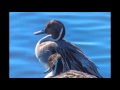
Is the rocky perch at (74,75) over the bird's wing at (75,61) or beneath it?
beneath

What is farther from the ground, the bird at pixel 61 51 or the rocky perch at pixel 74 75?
the bird at pixel 61 51

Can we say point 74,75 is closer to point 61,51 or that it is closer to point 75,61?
point 75,61

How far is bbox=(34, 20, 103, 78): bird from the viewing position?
8.80 ft

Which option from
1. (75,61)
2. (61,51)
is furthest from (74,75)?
(61,51)

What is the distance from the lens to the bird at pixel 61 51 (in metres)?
2.68

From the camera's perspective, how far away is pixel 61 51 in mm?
2697

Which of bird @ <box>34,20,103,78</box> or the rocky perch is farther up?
bird @ <box>34,20,103,78</box>

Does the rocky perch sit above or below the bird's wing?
below

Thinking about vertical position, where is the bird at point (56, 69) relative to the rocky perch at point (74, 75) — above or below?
above
